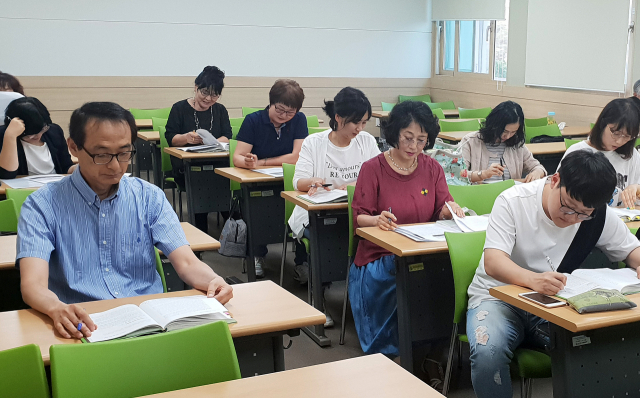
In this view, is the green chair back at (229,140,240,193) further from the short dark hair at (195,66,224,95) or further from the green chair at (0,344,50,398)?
the green chair at (0,344,50,398)

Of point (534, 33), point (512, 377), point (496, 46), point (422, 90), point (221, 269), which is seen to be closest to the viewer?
point (512, 377)

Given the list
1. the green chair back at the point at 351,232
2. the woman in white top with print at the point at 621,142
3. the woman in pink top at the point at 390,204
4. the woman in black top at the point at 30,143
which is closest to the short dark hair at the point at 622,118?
the woman in white top with print at the point at 621,142

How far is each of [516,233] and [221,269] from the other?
8.92 feet

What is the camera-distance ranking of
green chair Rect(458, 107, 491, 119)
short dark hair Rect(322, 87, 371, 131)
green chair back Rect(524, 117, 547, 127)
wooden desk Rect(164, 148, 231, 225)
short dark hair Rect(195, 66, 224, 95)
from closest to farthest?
short dark hair Rect(322, 87, 371, 131) < wooden desk Rect(164, 148, 231, 225) < short dark hair Rect(195, 66, 224, 95) < green chair back Rect(524, 117, 547, 127) < green chair Rect(458, 107, 491, 119)

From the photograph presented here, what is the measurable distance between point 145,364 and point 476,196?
7.29ft

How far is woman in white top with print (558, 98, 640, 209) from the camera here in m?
3.22

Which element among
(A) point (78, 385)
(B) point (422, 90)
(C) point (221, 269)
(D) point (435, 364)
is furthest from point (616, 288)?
(B) point (422, 90)

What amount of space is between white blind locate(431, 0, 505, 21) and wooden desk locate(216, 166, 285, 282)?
4.98 meters

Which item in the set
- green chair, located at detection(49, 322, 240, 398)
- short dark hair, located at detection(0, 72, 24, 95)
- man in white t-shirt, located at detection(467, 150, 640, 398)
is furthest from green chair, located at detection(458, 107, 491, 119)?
green chair, located at detection(49, 322, 240, 398)

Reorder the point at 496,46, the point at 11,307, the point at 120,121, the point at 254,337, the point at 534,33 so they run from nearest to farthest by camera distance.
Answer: the point at 254,337 < the point at 120,121 < the point at 11,307 < the point at 534,33 < the point at 496,46

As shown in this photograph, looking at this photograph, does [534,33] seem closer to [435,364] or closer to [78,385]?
[435,364]

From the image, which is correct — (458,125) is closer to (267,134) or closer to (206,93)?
(267,134)

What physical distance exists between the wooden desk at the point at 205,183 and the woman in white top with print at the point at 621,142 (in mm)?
2625

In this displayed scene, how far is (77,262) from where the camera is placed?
2.00 m
